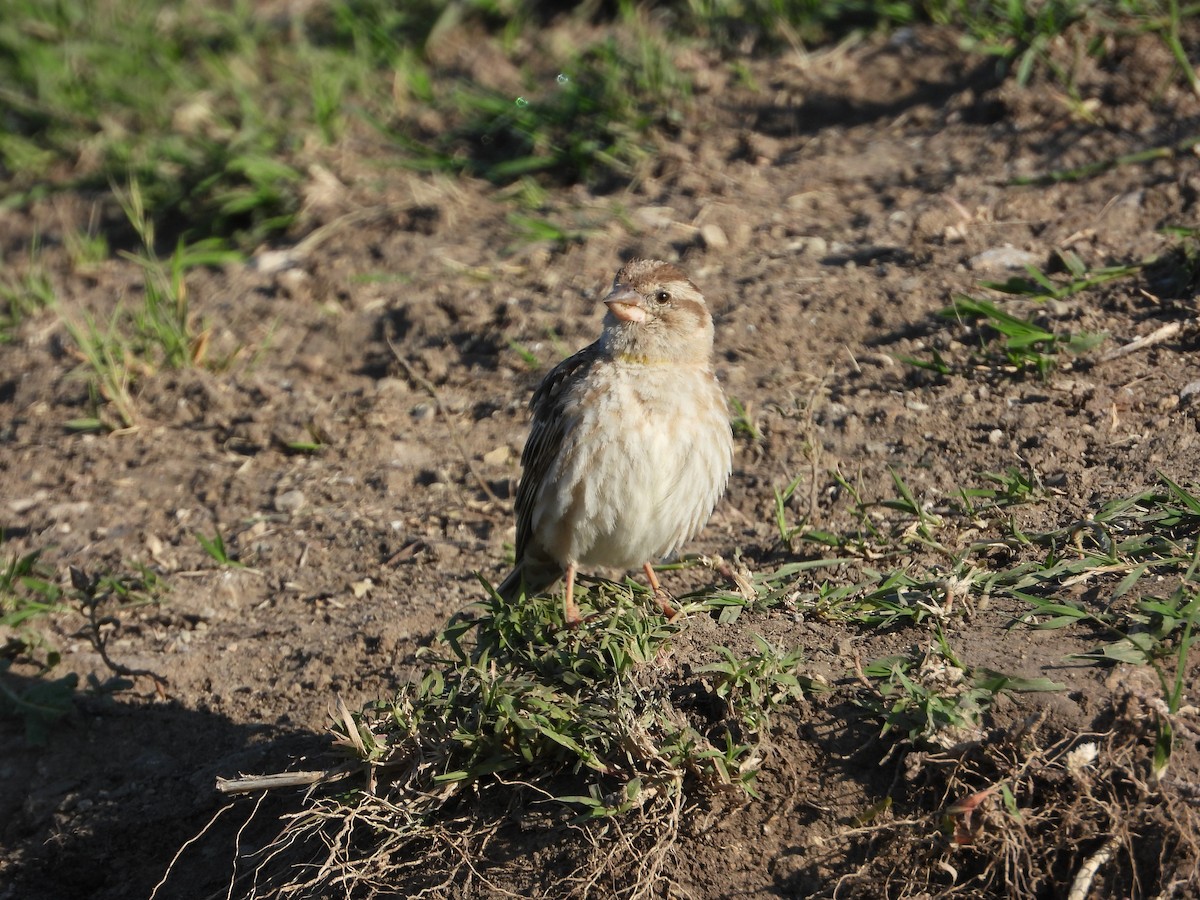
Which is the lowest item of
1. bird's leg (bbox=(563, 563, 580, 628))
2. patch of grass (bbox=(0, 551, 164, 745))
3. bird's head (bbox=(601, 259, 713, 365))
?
patch of grass (bbox=(0, 551, 164, 745))

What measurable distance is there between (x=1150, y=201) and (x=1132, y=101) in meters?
0.83

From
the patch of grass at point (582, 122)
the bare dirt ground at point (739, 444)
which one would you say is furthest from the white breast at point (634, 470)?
the patch of grass at point (582, 122)

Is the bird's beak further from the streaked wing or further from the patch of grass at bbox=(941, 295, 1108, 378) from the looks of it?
the patch of grass at bbox=(941, 295, 1108, 378)

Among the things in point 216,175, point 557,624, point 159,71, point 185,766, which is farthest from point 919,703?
point 159,71

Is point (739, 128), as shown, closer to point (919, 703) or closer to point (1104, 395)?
point (1104, 395)

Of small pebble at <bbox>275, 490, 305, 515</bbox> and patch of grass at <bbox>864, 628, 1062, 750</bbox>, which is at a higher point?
patch of grass at <bbox>864, 628, 1062, 750</bbox>

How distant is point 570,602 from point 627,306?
3.59 feet

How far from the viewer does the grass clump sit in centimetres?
381

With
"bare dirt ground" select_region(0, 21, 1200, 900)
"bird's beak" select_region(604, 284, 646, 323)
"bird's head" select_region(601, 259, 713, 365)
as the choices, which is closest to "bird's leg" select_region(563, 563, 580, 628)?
"bare dirt ground" select_region(0, 21, 1200, 900)

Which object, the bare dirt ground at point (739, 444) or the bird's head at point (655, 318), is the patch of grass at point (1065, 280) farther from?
the bird's head at point (655, 318)

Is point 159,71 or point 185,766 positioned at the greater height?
point 159,71

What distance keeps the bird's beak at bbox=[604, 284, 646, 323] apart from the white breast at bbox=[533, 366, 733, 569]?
18 centimetres

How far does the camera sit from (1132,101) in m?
6.81

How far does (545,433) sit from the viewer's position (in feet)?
16.3
